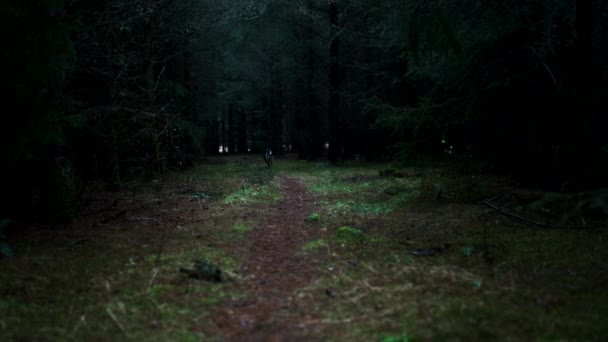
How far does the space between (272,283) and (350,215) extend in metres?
4.04

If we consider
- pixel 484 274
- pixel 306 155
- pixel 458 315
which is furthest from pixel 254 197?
pixel 306 155

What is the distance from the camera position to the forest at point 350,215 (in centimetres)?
380

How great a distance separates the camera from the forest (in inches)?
149

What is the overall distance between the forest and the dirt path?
0.03m

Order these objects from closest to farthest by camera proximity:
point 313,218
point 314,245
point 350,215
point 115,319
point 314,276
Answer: point 115,319
point 314,276
point 314,245
point 313,218
point 350,215

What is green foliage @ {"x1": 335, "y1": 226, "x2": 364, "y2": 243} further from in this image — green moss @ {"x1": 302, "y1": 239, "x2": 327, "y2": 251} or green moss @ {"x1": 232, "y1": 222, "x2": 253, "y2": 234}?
green moss @ {"x1": 232, "y1": 222, "x2": 253, "y2": 234}

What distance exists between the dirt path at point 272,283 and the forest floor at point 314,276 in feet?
0.07

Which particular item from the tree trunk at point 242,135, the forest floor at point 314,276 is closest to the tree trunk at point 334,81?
the forest floor at point 314,276

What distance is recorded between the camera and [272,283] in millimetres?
4766

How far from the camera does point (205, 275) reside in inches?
188

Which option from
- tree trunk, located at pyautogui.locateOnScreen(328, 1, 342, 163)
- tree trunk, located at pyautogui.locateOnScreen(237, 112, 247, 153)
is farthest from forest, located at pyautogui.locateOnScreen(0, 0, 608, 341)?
tree trunk, located at pyautogui.locateOnScreen(237, 112, 247, 153)

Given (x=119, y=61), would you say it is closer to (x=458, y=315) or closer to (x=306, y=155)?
(x=458, y=315)

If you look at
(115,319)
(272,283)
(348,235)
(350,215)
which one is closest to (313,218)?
(350,215)

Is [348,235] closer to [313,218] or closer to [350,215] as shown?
[313,218]
